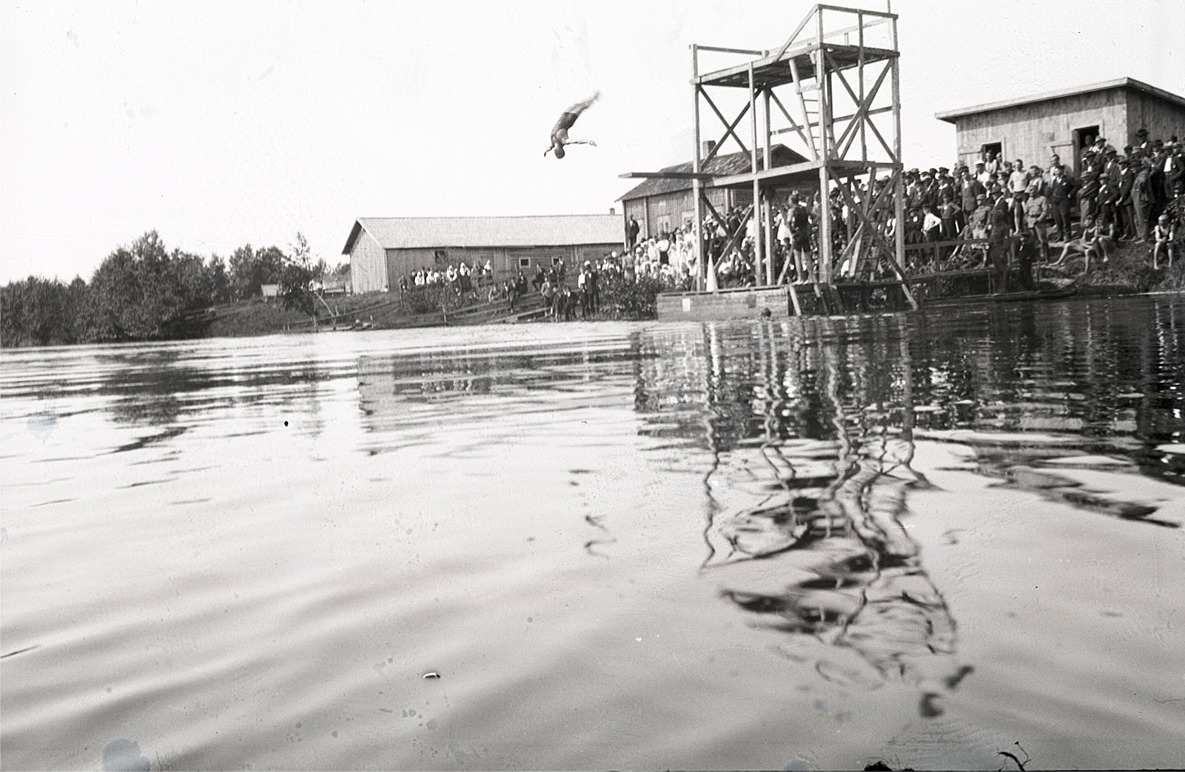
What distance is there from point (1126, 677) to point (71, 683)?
1.78m

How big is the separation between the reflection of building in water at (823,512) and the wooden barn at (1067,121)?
27.7 metres

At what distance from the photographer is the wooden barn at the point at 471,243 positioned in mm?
68125

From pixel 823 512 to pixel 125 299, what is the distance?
2722 inches

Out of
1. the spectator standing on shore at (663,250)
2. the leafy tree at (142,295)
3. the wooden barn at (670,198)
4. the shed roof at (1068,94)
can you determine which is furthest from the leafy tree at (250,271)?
the shed roof at (1068,94)

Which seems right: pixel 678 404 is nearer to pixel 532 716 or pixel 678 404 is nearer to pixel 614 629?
pixel 614 629

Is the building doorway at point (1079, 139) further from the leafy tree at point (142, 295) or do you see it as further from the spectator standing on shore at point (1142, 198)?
the leafy tree at point (142, 295)

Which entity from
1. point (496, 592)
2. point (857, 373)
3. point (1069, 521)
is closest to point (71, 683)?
point (496, 592)

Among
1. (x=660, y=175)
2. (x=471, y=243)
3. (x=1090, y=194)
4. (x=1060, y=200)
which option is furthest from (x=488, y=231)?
(x=660, y=175)

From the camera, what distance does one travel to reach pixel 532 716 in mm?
1863

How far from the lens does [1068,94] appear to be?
107ft

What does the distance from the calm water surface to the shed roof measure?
29040 millimetres

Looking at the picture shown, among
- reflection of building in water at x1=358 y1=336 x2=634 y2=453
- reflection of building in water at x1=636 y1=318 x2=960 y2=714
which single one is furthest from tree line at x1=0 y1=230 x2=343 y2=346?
reflection of building in water at x1=636 y1=318 x2=960 y2=714

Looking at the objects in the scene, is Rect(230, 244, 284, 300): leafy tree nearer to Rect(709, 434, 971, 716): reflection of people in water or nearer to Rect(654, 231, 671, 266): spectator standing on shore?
Rect(654, 231, 671, 266): spectator standing on shore

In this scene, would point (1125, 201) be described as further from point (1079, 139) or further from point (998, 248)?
point (1079, 139)
